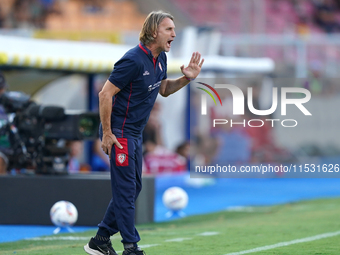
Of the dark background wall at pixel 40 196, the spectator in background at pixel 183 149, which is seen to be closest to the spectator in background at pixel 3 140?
the dark background wall at pixel 40 196

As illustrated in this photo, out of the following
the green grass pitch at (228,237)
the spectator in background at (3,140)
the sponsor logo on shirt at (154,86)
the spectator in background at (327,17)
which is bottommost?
the green grass pitch at (228,237)

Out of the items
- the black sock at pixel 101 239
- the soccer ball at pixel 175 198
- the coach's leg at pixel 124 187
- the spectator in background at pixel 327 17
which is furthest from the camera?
the spectator in background at pixel 327 17

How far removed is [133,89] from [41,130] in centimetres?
367

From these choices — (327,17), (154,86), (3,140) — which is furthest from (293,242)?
(327,17)

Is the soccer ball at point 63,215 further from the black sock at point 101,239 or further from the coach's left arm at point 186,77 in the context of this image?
the coach's left arm at point 186,77

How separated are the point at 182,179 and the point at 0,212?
5.97 meters

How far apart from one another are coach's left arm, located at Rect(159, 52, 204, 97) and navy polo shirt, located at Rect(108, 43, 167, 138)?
0.32m

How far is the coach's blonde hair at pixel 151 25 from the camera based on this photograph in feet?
16.7

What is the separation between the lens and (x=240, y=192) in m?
14.1

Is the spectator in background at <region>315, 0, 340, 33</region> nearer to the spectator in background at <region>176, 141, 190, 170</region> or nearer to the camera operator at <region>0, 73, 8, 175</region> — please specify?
the spectator in background at <region>176, 141, 190, 170</region>

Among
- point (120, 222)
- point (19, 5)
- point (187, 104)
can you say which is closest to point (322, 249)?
point (120, 222)

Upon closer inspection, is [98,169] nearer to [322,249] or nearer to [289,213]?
[289,213]

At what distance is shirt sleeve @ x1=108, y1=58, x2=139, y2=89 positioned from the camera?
494cm

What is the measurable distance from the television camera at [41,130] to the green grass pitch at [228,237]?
4.40 feet
